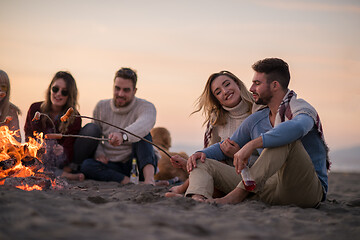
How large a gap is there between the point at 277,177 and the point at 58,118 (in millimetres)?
3436

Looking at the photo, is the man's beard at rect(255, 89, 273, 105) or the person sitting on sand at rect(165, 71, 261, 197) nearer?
the man's beard at rect(255, 89, 273, 105)

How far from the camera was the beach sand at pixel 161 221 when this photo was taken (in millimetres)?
1862

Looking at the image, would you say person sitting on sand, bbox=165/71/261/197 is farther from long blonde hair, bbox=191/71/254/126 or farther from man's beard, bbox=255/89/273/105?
man's beard, bbox=255/89/273/105

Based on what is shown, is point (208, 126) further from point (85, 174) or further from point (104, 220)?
point (104, 220)

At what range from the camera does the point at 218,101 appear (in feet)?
14.9

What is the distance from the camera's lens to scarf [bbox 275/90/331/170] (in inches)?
124

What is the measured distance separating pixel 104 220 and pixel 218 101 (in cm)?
275

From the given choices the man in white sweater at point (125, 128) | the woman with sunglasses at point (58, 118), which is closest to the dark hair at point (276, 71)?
the man in white sweater at point (125, 128)

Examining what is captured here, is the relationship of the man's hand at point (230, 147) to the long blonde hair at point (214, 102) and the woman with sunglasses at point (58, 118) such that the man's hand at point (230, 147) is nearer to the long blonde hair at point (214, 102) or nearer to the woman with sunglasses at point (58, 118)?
the long blonde hair at point (214, 102)

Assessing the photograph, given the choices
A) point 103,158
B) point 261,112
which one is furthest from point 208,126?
point 103,158

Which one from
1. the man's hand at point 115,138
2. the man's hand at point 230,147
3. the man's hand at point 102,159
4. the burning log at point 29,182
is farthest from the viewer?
the man's hand at point 102,159

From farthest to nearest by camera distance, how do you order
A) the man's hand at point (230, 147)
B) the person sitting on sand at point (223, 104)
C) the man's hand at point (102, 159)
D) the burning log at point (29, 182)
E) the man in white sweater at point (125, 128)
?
1. the man's hand at point (102, 159)
2. the man in white sweater at point (125, 128)
3. the person sitting on sand at point (223, 104)
4. the man's hand at point (230, 147)
5. the burning log at point (29, 182)

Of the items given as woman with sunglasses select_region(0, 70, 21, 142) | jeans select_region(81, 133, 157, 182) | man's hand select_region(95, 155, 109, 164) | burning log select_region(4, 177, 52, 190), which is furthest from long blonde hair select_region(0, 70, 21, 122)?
burning log select_region(4, 177, 52, 190)

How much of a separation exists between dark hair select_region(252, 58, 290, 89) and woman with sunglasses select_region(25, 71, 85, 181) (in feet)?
9.67
